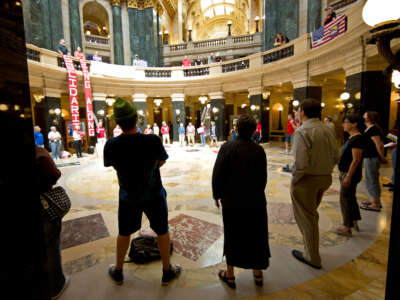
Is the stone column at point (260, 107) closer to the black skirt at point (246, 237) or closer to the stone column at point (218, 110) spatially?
the stone column at point (218, 110)

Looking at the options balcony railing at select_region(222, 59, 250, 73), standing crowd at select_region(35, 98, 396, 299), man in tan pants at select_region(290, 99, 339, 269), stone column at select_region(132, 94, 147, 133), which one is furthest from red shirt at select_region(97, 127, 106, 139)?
man in tan pants at select_region(290, 99, 339, 269)

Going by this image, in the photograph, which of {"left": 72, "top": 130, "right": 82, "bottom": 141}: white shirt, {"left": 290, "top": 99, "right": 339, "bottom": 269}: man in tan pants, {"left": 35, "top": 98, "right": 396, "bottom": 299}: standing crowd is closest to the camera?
{"left": 35, "top": 98, "right": 396, "bottom": 299}: standing crowd

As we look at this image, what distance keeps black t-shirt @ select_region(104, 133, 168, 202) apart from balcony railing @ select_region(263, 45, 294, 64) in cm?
1142

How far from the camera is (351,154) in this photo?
2.92m

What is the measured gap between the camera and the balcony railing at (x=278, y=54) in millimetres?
11078

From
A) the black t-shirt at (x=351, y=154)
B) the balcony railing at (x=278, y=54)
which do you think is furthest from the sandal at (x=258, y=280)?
the balcony railing at (x=278, y=54)

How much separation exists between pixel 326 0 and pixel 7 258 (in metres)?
17.2

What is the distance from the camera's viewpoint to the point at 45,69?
11.2 m

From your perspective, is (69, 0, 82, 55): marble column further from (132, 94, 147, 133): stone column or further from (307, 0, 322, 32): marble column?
(307, 0, 322, 32): marble column

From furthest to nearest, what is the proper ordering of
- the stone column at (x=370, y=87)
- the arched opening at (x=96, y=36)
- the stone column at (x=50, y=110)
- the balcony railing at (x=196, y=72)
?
the arched opening at (x=96, y=36)
the balcony railing at (x=196, y=72)
the stone column at (x=50, y=110)
the stone column at (x=370, y=87)

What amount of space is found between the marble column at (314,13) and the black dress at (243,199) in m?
14.7

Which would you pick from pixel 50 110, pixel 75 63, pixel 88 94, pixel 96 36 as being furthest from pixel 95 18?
pixel 50 110

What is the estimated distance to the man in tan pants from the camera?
7.47 feet

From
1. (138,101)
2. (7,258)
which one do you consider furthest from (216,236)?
(138,101)
